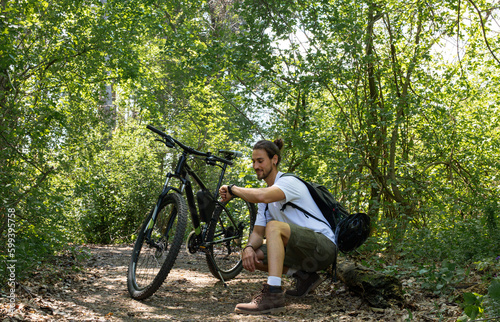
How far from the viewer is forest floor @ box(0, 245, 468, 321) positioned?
114 inches

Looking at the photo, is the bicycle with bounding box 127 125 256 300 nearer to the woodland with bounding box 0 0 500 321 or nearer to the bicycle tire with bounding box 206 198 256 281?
the bicycle tire with bounding box 206 198 256 281

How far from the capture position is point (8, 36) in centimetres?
425

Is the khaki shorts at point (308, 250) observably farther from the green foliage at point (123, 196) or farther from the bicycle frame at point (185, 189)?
the green foliage at point (123, 196)

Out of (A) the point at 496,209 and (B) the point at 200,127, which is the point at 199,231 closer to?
(A) the point at 496,209

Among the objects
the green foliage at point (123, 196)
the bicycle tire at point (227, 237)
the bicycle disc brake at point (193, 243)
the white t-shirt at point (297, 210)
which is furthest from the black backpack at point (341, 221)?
the green foliage at point (123, 196)

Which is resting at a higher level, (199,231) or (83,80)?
(83,80)

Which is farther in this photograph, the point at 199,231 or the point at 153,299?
the point at 199,231

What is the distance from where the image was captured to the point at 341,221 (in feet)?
11.5

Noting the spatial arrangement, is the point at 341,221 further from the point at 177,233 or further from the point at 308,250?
the point at 177,233

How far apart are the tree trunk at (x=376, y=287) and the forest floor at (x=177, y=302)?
7 centimetres

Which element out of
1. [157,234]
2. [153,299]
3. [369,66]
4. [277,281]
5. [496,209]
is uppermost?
[369,66]

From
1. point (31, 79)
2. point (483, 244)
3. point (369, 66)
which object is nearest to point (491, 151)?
point (369, 66)

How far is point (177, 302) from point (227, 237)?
3.87 feet

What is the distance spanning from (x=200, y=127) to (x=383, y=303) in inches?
371
